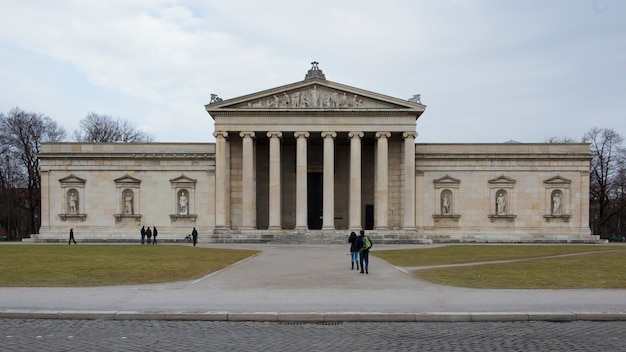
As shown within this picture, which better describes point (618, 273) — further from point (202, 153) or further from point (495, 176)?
point (202, 153)

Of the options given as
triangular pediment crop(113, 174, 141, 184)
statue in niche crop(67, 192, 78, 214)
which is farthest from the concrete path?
statue in niche crop(67, 192, 78, 214)

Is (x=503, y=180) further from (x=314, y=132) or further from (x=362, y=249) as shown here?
(x=362, y=249)

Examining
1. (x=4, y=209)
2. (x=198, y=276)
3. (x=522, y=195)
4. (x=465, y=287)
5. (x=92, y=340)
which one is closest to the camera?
(x=92, y=340)

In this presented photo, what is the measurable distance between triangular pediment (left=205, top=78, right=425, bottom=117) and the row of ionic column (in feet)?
8.27

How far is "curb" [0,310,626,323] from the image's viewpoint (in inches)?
601

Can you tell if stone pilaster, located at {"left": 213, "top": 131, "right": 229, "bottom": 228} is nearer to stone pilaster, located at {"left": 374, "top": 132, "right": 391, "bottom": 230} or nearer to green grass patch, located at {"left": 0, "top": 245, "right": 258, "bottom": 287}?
stone pilaster, located at {"left": 374, "top": 132, "right": 391, "bottom": 230}

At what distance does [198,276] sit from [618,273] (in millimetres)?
17665

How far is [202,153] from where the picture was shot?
62375mm

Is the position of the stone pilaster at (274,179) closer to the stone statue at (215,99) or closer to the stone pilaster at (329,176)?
the stone pilaster at (329,176)

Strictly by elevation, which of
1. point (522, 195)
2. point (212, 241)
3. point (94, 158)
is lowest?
point (212, 241)

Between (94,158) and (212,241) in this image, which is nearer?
(212,241)

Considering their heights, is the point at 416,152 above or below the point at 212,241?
above

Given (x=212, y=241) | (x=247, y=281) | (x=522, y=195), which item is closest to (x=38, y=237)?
(x=212, y=241)

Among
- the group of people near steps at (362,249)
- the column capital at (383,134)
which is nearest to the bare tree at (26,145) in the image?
the column capital at (383,134)
